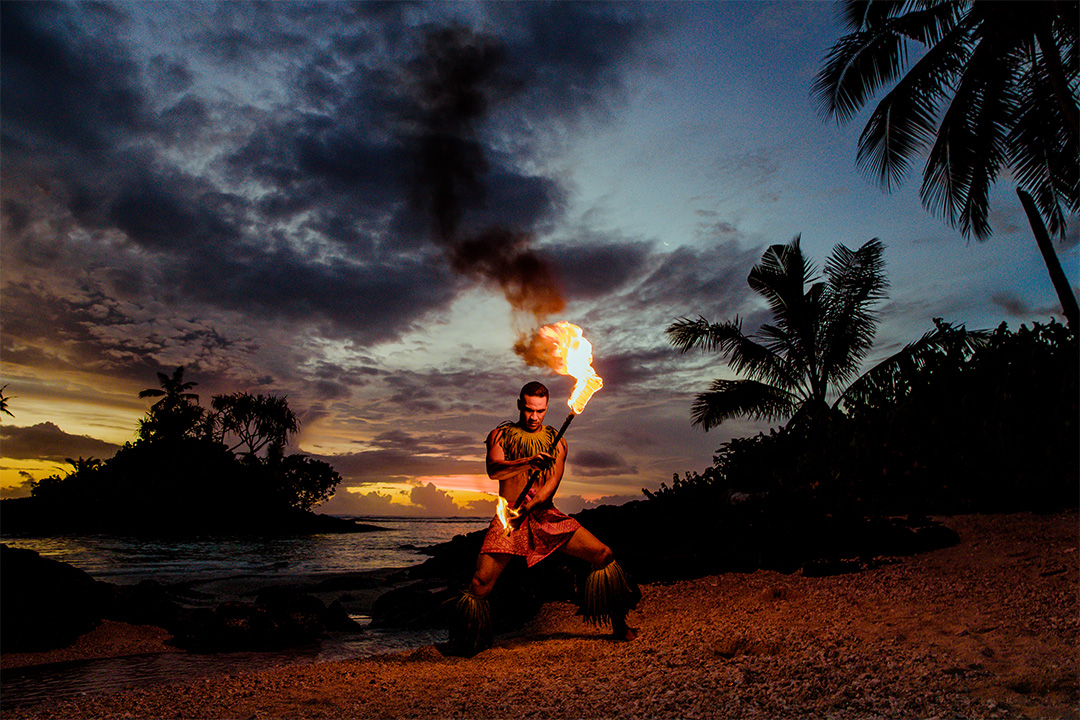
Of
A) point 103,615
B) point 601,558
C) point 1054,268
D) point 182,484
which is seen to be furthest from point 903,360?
point 182,484

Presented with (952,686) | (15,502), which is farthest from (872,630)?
(15,502)

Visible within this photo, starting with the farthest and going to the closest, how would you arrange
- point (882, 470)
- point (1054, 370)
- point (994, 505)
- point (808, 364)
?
point (808, 364)
point (882, 470)
point (994, 505)
point (1054, 370)

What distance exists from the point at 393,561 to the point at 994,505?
19660 mm

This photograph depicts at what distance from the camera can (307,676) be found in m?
4.67

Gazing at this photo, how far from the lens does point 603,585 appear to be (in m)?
5.05

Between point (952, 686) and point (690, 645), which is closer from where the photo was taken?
point (952, 686)

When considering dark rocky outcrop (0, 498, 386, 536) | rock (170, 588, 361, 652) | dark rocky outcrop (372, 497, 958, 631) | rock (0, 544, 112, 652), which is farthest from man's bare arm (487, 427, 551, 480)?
dark rocky outcrop (0, 498, 386, 536)

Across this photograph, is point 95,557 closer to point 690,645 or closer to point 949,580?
point 690,645

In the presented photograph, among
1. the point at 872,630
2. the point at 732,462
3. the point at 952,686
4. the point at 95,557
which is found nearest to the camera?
the point at 952,686

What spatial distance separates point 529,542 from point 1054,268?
989 cm

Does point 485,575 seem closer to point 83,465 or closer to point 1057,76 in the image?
point 1057,76

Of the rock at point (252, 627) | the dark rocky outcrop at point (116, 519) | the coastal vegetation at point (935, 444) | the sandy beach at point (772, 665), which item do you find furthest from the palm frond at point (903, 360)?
the dark rocky outcrop at point (116, 519)

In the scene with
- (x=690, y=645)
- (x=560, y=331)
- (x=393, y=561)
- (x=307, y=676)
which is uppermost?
(x=560, y=331)

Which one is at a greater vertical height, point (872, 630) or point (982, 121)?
point (982, 121)
